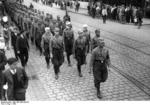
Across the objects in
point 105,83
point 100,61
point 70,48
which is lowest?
point 105,83

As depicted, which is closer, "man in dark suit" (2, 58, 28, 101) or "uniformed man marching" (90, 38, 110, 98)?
"man in dark suit" (2, 58, 28, 101)

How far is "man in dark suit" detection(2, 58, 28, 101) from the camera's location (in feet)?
19.6

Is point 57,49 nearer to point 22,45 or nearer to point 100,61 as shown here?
point 22,45

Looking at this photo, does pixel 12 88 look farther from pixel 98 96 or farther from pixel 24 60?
pixel 24 60

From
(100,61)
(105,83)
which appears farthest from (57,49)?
(100,61)

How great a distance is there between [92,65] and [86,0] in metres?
34.2

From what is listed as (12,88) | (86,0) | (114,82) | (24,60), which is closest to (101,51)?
(114,82)

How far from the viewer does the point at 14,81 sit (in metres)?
6.09

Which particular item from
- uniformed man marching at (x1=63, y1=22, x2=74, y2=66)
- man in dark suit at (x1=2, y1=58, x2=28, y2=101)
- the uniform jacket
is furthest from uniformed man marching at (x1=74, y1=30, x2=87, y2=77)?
man in dark suit at (x1=2, y1=58, x2=28, y2=101)

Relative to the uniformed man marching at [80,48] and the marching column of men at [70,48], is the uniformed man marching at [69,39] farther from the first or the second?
the uniformed man marching at [80,48]

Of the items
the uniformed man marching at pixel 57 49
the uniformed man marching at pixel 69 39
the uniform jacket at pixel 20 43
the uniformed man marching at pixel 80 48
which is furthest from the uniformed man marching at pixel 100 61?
the uniform jacket at pixel 20 43

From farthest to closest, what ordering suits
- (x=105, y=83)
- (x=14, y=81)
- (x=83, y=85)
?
(x=105, y=83) < (x=83, y=85) < (x=14, y=81)

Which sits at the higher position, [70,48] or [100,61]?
[100,61]

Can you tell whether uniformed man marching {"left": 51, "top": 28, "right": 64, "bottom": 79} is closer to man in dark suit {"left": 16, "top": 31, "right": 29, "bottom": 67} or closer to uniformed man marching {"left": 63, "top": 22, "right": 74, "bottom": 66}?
man in dark suit {"left": 16, "top": 31, "right": 29, "bottom": 67}
